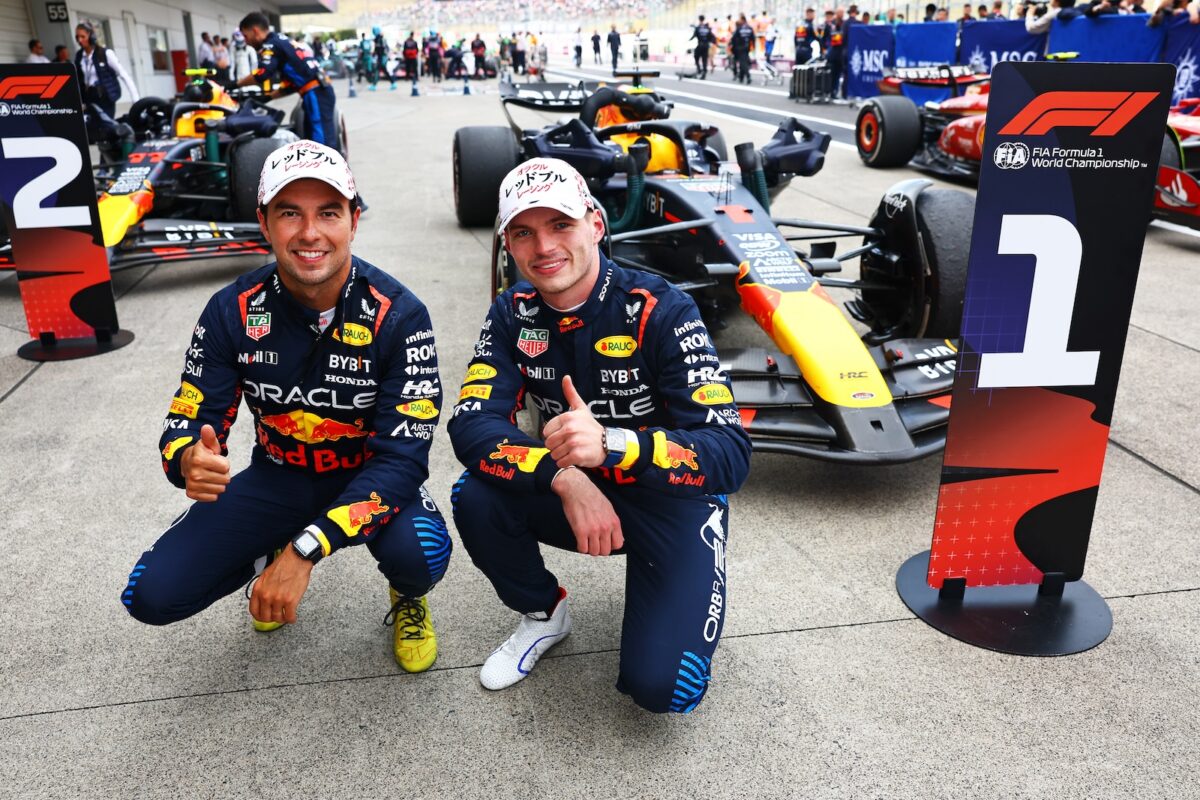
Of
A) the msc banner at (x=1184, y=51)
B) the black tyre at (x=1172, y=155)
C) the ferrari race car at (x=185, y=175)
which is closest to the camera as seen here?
the ferrari race car at (x=185, y=175)

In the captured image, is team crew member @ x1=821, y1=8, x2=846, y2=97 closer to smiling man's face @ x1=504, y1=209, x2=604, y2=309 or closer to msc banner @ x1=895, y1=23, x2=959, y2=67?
msc banner @ x1=895, y1=23, x2=959, y2=67

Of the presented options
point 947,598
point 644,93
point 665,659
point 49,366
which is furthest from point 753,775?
point 644,93

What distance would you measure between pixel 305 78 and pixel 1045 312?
7042 millimetres

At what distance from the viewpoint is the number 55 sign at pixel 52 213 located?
452 centimetres

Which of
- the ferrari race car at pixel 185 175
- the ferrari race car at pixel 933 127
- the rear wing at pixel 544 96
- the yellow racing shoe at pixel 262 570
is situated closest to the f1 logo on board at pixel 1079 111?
the yellow racing shoe at pixel 262 570

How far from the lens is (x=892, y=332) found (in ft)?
13.5

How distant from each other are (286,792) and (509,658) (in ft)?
2.00

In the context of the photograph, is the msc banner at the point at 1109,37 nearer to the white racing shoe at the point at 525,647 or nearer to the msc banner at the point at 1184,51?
the msc banner at the point at 1184,51

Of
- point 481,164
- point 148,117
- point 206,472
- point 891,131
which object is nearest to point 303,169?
point 206,472

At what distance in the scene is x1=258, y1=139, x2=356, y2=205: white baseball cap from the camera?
215 cm

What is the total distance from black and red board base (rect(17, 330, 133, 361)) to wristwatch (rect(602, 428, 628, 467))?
394cm

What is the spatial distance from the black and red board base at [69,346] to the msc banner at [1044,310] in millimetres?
4336

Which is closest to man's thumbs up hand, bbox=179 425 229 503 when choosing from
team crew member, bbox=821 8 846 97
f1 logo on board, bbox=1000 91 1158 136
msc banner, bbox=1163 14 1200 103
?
f1 logo on board, bbox=1000 91 1158 136

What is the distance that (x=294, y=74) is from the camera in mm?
7805
